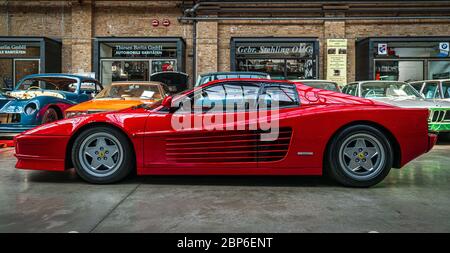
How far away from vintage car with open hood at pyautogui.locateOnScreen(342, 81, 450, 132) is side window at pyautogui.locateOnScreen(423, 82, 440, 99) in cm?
95

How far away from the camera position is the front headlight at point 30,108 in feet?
24.3

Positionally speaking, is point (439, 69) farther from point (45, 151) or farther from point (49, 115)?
point (45, 151)

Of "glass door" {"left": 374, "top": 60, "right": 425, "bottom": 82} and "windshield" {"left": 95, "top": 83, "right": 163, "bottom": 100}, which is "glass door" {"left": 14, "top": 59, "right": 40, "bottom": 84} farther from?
"glass door" {"left": 374, "top": 60, "right": 425, "bottom": 82}

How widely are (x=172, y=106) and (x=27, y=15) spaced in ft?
44.7

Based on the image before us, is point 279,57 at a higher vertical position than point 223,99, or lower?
higher

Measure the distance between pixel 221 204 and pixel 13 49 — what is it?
13.8m

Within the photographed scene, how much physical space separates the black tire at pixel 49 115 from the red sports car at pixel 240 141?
3450mm

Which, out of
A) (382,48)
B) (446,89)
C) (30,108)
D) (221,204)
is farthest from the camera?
(382,48)

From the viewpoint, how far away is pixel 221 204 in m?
3.51

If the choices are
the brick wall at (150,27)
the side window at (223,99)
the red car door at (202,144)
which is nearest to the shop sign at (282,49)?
the brick wall at (150,27)

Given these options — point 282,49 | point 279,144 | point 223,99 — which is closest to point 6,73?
point 282,49

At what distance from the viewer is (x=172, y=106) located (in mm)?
4328
